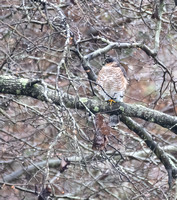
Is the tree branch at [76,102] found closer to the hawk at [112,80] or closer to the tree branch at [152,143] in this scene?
the tree branch at [152,143]

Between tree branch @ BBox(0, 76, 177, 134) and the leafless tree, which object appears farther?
tree branch @ BBox(0, 76, 177, 134)

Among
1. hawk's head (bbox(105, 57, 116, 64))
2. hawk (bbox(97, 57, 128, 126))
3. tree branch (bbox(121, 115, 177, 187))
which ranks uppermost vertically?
hawk's head (bbox(105, 57, 116, 64))

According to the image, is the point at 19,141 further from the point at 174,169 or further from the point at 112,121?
the point at 174,169

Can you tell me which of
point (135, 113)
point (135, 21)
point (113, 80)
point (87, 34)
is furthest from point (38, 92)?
point (135, 21)

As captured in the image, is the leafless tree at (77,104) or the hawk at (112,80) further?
the hawk at (112,80)

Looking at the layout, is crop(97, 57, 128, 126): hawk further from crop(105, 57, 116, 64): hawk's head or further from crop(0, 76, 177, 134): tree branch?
crop(0, 76, 177, 134): tree branch

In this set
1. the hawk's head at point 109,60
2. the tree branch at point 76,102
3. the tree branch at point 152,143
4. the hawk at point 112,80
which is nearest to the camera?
the tree branch at point 76,102

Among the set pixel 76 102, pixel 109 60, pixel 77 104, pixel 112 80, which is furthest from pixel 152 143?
pixel 76 102

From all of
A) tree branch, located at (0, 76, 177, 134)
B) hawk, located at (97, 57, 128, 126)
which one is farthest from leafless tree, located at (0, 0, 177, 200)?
hawk, located at (97, 57, 128, 126)

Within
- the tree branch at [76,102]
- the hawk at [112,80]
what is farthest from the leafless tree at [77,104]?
the hawk at [112,80]

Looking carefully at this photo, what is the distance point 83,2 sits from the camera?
4.46 meters

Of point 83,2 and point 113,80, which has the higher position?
point 83,2

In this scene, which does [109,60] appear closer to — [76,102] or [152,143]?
[152,143]

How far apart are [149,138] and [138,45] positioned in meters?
1.05
